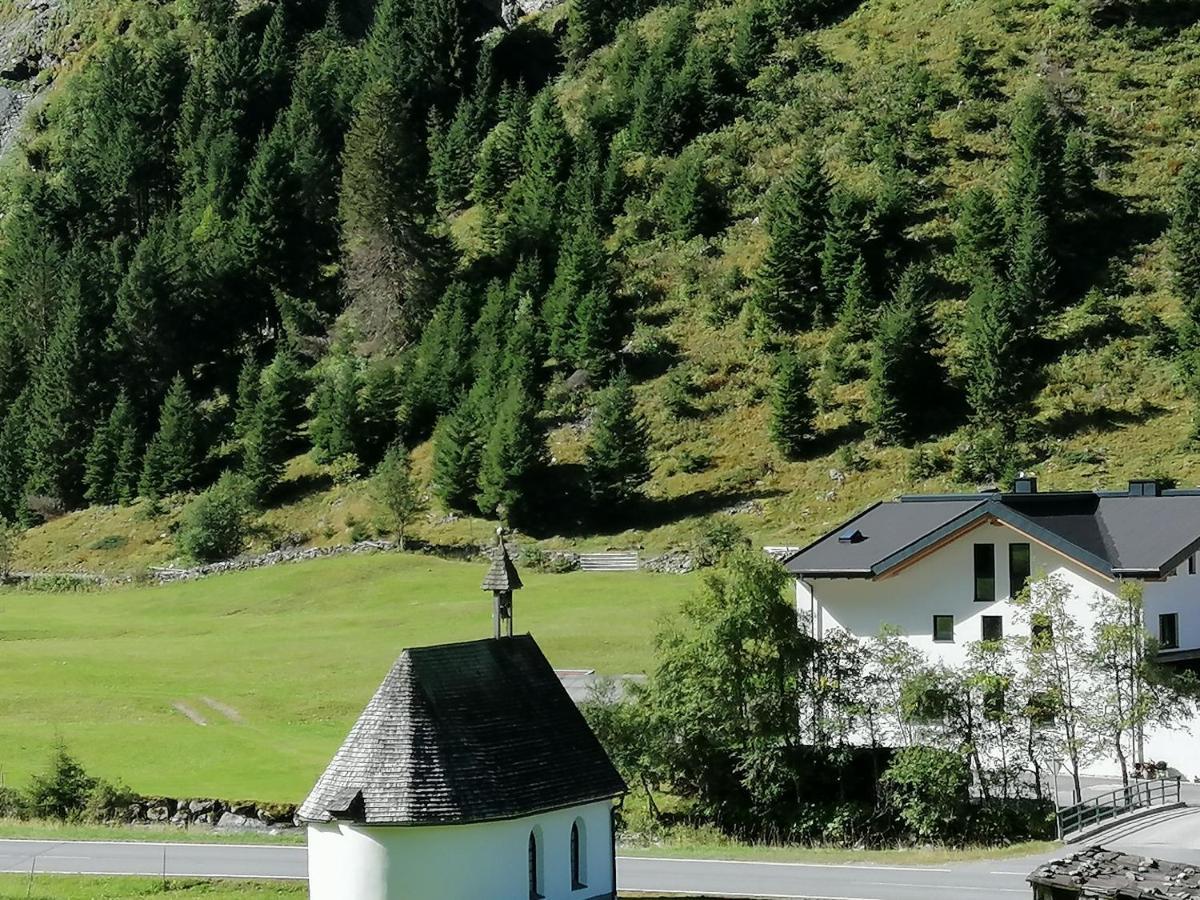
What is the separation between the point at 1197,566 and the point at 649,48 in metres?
92.6

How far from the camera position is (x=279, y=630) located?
7506 cm

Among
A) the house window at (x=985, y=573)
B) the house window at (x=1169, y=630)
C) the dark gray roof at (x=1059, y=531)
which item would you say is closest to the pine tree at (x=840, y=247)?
the dark gray roof at (x=1059, y=531)

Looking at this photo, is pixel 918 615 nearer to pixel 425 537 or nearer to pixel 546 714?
pixel 546 714

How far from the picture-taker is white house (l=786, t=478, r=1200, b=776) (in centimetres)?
5025

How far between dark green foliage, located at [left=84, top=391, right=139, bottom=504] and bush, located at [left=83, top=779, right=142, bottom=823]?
63781 mm

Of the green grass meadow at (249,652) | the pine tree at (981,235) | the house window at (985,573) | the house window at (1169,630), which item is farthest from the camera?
the pine tree at (981,235)

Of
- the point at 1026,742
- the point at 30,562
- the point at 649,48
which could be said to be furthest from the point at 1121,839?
the point at 649,48

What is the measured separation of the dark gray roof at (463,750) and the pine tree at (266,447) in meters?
67.2

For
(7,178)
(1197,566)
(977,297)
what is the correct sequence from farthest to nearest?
1. (7,178)
2. (977,297)
3. (1197,566)

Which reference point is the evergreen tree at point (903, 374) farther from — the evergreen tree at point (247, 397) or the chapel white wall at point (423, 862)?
the chapel white wall at point (423, 862)

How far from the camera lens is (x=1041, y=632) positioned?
1889 inches

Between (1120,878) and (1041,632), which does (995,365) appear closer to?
(1041,632)

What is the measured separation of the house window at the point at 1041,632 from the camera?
47.1 m

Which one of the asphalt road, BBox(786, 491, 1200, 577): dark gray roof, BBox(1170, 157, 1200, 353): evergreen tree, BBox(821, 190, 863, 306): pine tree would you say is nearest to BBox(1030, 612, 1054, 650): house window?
BBox(786, 491, 1200, 577): dark gray roof
